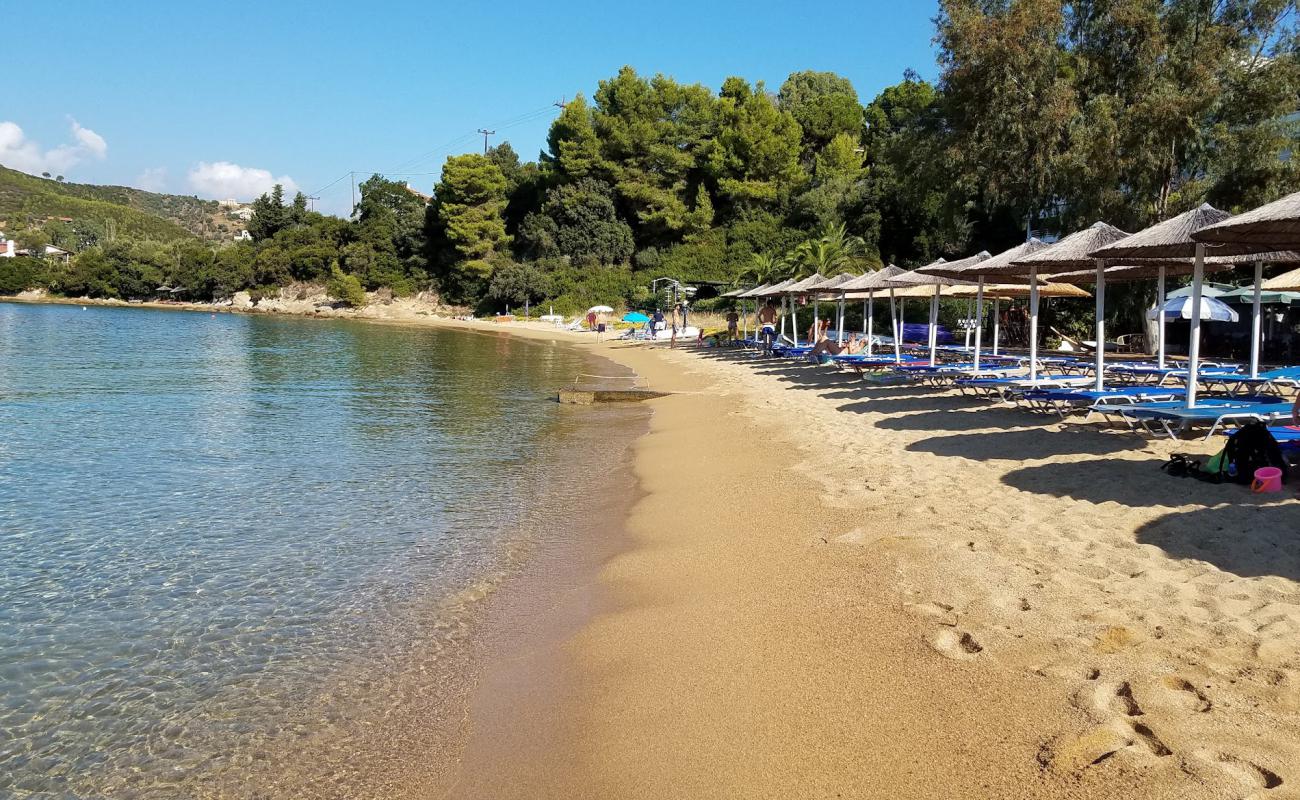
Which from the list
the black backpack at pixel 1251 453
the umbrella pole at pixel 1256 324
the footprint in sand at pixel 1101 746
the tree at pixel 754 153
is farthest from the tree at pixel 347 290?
the footprint in sand at pixel 1101 746

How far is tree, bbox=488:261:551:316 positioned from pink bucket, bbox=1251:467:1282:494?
50.1 metres

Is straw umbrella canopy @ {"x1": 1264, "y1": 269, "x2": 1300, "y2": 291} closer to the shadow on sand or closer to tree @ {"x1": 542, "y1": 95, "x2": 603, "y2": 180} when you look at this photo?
the shadow on sand

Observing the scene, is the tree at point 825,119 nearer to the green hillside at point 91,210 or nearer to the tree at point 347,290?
the tree at point 347,290

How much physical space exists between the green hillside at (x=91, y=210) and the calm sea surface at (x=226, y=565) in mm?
96797

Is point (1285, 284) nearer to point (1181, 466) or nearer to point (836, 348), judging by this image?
point (836, 348)

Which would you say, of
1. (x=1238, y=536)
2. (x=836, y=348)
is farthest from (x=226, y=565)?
(x=836, y=348)

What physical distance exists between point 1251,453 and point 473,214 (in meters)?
56.8

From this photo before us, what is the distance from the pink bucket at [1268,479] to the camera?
19.0 feet

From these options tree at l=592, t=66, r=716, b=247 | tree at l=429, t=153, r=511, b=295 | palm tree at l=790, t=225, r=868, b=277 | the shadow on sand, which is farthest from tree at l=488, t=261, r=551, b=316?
the shadow on sand

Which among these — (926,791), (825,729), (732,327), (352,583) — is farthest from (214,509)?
(732,327)

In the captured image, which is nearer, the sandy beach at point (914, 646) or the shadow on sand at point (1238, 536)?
the sandy beach at point (914, 646)

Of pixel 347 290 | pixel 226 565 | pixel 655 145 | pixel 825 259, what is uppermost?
pixel 655 145

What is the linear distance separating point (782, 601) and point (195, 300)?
8476cm

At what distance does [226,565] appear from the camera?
20.0ft
